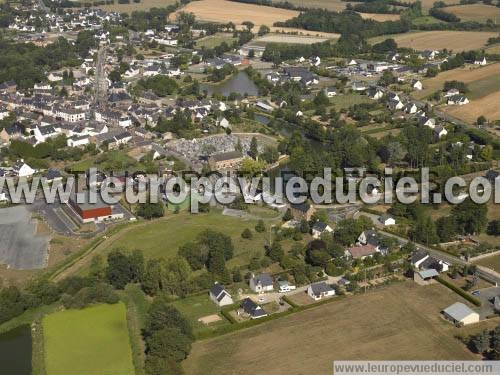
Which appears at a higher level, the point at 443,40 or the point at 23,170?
the point at 443,40

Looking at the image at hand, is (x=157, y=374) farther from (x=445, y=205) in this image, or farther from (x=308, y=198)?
(x=445, y=205)

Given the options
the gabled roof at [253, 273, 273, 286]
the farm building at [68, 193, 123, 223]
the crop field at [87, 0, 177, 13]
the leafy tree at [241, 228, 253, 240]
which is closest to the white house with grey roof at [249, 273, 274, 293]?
the gabled roof at [253, 273, 273, 286]

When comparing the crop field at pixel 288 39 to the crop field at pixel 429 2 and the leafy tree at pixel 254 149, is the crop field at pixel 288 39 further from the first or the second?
the leafy tree at pixel 254 149

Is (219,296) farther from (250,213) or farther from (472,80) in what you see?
(472,80)

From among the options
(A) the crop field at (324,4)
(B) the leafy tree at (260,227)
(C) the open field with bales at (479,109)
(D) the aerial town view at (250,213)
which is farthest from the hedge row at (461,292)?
(A) the crop field at (324,4)

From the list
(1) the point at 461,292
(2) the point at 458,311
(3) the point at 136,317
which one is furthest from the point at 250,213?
(2) the point at 458,311

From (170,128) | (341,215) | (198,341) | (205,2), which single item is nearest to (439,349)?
(198,341)

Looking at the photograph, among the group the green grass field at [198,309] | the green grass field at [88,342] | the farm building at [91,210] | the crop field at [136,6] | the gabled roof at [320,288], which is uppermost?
the crop field at [136,6]
